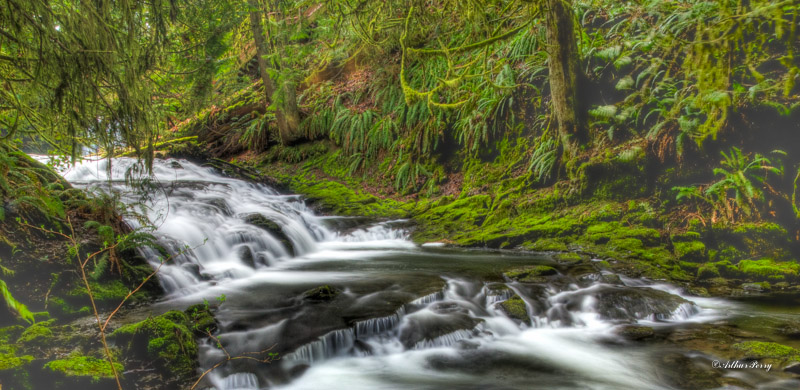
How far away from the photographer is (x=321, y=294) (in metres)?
5.04

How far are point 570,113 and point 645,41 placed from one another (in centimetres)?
156

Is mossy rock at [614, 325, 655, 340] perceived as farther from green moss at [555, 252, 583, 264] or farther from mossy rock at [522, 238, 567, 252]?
mossy rock at [522, 238, 567, 252]

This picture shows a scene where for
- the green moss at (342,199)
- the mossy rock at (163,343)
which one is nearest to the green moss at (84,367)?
the mossy rock at (163,343)

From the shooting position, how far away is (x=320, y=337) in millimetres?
4070

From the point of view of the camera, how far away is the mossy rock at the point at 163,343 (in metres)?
3.40

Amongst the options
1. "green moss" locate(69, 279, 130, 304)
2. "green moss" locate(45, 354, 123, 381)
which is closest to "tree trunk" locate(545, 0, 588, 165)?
"green moss" locate(69, 279, 130, 304)

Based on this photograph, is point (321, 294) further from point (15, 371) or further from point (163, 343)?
point (15, 371)

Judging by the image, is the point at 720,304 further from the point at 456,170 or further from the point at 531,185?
the point at 456,170

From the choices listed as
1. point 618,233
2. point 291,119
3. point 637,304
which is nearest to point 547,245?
point 618,233

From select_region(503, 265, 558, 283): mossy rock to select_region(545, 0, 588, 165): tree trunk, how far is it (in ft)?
8.25

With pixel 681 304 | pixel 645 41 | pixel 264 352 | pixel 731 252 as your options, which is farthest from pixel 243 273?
pixel 645 41

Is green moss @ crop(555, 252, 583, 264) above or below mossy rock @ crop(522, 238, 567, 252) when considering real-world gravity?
below

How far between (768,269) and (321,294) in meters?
5.31

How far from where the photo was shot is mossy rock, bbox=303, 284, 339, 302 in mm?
4992
